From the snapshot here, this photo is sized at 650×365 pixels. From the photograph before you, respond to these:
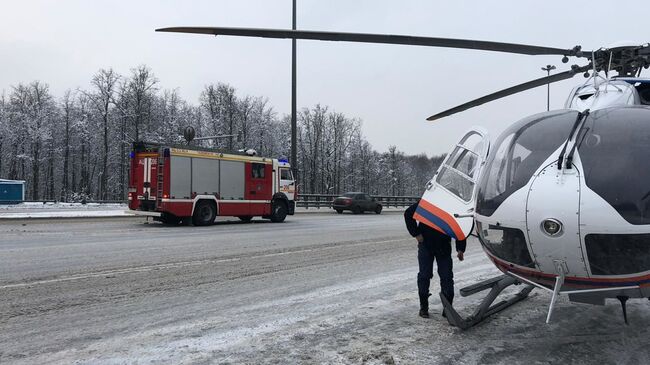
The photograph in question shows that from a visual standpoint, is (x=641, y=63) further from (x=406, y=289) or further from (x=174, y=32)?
(x=174, y=32)

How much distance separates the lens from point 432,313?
221 inches

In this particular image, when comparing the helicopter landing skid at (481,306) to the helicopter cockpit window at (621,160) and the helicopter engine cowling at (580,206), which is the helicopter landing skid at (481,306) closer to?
the helicopter engine cowling at (580,206)

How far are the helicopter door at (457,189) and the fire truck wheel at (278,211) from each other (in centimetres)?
1592

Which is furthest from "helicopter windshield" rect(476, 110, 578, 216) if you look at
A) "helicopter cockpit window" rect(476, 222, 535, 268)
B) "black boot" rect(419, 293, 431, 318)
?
"black boot" rect(419, 293, 431, 318)

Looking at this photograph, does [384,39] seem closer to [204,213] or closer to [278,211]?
[204,213]

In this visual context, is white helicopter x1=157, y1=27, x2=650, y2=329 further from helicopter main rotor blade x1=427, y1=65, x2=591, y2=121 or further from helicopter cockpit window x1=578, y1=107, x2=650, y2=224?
helicopter main rotor blade x1=427, y1=65, x2=591, y2=121

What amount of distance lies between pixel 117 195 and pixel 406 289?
57855 mm

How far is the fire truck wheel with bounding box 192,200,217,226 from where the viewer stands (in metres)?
18.0

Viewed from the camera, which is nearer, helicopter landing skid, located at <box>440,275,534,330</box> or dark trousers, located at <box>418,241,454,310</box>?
helicopter landing skid, located at <box>440,275,534,330</box>

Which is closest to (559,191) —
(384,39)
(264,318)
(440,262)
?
(440,262)

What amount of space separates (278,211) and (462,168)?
16.4 m

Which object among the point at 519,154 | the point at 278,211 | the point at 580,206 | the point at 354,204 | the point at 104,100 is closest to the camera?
the point at 580,206

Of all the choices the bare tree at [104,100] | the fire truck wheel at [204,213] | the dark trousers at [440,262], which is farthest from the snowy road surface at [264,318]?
the bare tree at [104,100]

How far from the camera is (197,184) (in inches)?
702
